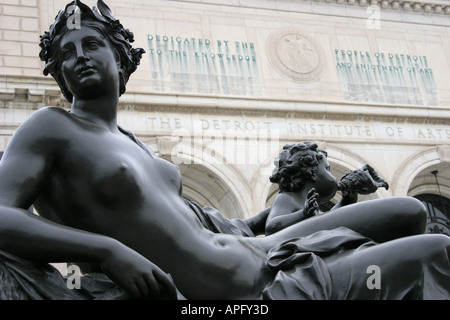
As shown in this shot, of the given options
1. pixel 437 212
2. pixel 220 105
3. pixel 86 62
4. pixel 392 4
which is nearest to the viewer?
Answer: pixel 86 62

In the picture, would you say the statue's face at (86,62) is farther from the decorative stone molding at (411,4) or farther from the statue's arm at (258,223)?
the decorative stone molding at (411,4)

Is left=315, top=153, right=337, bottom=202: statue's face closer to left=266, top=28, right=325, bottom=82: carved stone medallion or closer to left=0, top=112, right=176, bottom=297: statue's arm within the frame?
left=0, top=112, right=176, bottom=297: statue's arm

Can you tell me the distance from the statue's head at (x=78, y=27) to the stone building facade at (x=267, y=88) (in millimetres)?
13317

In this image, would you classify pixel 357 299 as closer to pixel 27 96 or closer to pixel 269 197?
pixel 27 96

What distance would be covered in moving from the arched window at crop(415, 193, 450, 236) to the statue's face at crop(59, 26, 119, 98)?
1812cm

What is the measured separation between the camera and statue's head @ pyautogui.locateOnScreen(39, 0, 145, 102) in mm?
2055

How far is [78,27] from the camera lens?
204cm

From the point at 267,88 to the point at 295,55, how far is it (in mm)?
1471

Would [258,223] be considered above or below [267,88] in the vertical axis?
below

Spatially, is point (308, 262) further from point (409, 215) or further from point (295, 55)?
point (295, 55)

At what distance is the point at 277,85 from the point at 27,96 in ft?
21.4

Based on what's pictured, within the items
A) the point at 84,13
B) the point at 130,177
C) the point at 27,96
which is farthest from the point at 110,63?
the point at 27,96

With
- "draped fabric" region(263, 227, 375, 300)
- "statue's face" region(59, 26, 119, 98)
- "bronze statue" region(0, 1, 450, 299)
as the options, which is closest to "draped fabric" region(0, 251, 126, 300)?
"bronze statue" region(0, 1, 450, 299)

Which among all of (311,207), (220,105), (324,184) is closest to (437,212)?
(220,105)
